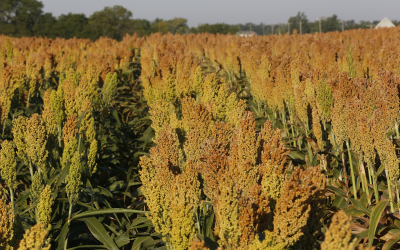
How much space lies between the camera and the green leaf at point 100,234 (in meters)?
2.96

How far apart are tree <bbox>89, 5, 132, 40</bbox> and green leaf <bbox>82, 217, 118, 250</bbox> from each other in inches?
1761

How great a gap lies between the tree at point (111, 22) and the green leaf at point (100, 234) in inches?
1761

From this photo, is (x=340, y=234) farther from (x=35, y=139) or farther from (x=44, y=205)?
(x=35, y=139)

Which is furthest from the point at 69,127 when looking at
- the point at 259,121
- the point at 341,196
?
the point at 259,121

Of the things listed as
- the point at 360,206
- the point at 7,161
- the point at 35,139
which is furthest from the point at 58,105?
the point at 360,206

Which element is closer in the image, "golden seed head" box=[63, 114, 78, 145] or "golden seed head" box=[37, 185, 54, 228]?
"golden seed head" box=[37, 185, 54, 228]

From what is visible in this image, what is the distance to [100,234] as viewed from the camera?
300 cm

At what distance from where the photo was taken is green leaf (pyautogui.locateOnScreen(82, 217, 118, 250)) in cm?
296

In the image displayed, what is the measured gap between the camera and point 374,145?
2.69 m

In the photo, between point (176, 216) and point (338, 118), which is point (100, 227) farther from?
point (338, 118)

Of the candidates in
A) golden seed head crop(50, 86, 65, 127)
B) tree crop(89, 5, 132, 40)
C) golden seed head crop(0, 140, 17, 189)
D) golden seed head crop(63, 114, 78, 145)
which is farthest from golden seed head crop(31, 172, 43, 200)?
tree crop(89, 5, 132, 40)

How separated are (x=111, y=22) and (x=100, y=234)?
49.9m

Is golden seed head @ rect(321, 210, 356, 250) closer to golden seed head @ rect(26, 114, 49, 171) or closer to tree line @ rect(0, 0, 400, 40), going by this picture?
golden seed head @ rect(26, 114, 49, 171)

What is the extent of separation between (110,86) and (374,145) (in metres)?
3.85
